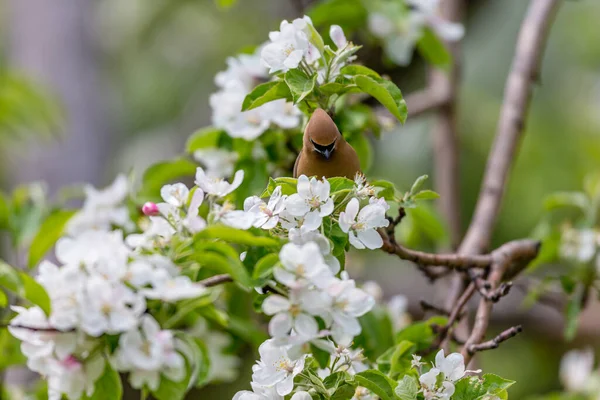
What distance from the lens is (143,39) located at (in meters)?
4.71

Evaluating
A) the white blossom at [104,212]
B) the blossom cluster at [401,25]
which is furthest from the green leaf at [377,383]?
the blossom cluster at [401,25]

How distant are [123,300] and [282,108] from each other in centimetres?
42

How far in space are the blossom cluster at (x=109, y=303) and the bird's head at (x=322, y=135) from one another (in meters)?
0.11

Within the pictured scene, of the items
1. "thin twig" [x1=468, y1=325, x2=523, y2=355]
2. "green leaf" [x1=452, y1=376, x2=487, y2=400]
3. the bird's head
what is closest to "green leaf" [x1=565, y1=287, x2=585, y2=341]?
"thin twig" [x1=468, y1=325, x2=523, y2=355]

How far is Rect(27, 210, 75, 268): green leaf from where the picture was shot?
117cm

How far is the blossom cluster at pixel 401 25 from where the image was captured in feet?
4.14

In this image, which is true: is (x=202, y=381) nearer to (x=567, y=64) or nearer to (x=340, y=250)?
(x=340, y=250)

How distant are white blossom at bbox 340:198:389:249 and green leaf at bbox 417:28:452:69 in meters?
0.67

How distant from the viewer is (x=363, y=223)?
2.38ft

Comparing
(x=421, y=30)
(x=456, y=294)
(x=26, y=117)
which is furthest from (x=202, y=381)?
(x=26, y=117)

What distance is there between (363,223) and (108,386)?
0.95 feet

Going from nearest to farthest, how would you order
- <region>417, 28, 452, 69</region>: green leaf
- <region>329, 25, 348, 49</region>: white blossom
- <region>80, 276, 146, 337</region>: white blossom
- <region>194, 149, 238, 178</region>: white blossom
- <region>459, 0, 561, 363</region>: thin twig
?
<region>80, 276, 146, 337</region>: white blossom
<region>329, 25, 348, 49</region>: white blossom
<region>194, 149, 238, 178</region>: white blossom
<region>459, 0, 561, 363</region>: thin twig
<region>417, 28, 452, 69</region>: green leaf

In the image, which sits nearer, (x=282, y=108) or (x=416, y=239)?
(x=282, y=108)

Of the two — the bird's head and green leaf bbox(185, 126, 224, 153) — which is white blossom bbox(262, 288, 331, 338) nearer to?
the bird's head
